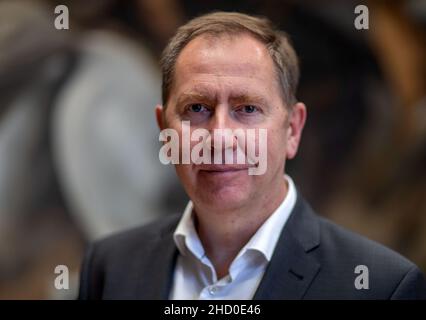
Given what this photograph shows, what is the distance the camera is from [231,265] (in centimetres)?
158

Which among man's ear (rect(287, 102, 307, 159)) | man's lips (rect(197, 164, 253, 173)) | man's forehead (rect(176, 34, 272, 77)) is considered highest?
man's forehead (rect(176, 34, 272, 77))

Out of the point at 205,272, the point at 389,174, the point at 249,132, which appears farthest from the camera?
the point at 389,174

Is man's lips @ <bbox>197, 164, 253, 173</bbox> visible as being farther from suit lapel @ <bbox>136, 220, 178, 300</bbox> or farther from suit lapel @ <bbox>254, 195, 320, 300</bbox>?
suit lapel @ <bbox>136, 220, 178, 300</bbox>

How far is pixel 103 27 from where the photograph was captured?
3535mm

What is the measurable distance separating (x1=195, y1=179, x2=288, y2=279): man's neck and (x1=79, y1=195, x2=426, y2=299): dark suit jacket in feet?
0.25

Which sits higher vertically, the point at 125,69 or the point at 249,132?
the point at 125,69

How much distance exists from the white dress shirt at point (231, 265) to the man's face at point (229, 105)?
3.7 inches

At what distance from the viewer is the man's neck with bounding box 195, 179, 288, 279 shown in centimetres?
158

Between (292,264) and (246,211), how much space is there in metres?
0.19

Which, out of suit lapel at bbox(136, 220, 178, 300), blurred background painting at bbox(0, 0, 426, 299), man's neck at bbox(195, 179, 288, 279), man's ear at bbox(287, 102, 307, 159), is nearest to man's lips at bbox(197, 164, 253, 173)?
man's neck at bbox(195, 179, 288, 279)

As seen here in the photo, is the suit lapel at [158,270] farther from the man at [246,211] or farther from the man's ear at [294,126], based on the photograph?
the man's ear at [294,126]
